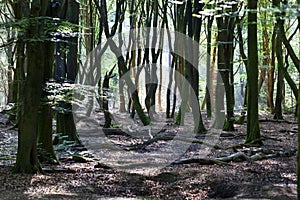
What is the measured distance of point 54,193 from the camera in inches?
272

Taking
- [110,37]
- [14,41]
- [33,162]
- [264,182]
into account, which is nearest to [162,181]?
[264,182]

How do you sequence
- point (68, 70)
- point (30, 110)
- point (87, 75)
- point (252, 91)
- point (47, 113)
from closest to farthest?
point (30, 110) < point (47, 113) < point (252, 91) < point (68, 70) < point (87, 75)

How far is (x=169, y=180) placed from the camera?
8.73m

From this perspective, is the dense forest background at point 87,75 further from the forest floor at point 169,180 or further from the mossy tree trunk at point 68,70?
the forest floor at point 169,180

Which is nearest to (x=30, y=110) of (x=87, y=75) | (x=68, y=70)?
(x=68, y=70)

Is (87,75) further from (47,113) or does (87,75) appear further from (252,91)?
(47,113)

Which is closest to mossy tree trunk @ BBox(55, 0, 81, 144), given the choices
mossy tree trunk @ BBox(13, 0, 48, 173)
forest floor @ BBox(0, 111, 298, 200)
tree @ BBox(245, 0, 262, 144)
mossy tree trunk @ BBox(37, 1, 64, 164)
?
forest floor @ BBox(0, 111, 298, 200)

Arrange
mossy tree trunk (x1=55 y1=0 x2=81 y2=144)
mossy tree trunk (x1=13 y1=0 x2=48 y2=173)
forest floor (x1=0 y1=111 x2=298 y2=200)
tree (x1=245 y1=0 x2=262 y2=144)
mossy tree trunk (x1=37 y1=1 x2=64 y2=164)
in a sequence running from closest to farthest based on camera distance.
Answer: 1. forest floor (x1=0 y1=111 x2=298 y2=200)
2. mossy tree trunk (x1=13 y1=0 x2=48 y2=173)
3. mossy tree trunk (x1=37 y1=1 x2=64 y2=164)
4. mossy tree trunk (x1=55 y1=0 x2=81 y2=144)
5. tree (x1=245 y1=0 x2=262 y2=144)

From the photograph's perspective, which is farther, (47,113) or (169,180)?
(47,113)

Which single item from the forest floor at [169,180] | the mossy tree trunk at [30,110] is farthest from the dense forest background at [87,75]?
the forest floor at [169,180]

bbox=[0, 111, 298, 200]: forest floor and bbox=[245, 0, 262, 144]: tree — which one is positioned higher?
bbox=[245, 0, 262, 144]: tree

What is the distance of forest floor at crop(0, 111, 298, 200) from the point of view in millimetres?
6941

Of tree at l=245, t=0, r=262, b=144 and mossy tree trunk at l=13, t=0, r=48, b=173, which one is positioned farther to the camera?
tree at l=245, t=0, r=262, b=144

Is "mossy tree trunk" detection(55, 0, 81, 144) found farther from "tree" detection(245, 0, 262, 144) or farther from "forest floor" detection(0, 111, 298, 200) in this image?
"tree" detection(245, 0, 262, 144)
